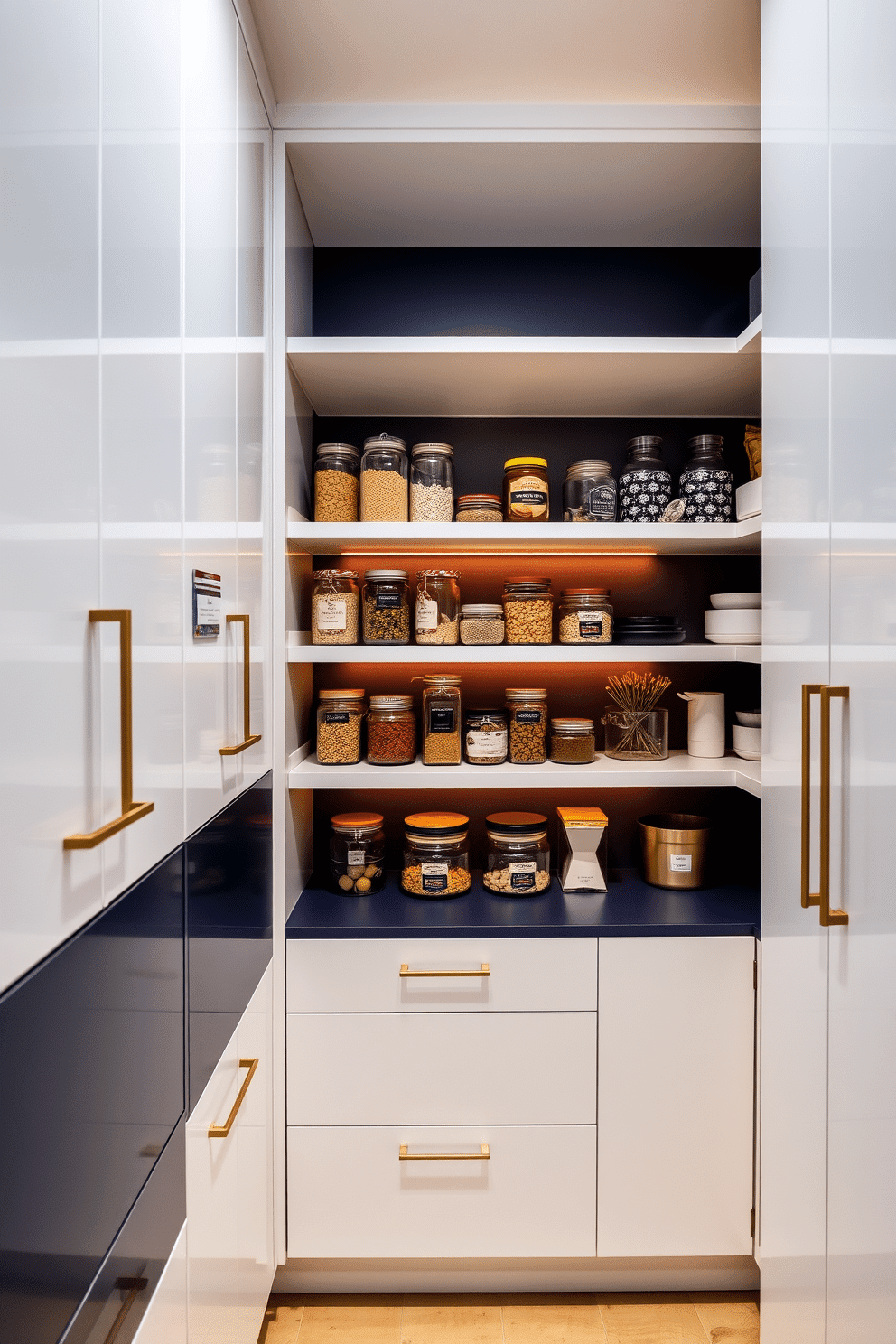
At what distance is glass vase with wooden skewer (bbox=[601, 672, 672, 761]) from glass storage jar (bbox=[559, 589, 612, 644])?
0.16 m

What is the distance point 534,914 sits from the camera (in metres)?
1.74

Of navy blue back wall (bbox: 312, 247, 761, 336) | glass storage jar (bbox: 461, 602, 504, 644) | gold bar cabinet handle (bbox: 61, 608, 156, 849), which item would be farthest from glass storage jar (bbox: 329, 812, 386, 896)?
navy blue back wall (bbox: 312, 247, 761, 336)

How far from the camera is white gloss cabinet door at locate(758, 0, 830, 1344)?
1.18 meters

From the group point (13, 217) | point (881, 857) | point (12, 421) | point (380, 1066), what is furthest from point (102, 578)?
point (380, 1066)

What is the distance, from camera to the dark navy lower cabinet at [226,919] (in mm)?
1110

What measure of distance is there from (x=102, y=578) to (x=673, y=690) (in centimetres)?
168

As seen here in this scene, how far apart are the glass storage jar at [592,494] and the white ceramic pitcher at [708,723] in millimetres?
502

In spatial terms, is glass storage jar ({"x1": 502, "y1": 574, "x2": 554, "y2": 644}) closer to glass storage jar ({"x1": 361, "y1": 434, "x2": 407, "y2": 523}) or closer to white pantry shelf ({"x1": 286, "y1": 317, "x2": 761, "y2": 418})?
glass storage jar ({"x1": 361, "y1": 434, "x2": 407, "y2": 523})

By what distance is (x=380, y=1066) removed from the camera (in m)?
1.66

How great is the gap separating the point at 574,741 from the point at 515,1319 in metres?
1.25

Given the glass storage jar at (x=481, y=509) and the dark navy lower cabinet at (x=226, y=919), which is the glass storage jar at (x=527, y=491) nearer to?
the glass storage jar at (x=481, y=509)

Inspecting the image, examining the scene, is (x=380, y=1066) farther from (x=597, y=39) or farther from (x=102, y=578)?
(x=597, y=39)

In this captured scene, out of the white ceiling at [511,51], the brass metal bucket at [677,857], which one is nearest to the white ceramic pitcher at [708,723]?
the brass metal bucket at [677,857]

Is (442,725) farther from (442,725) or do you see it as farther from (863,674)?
(863,674)
